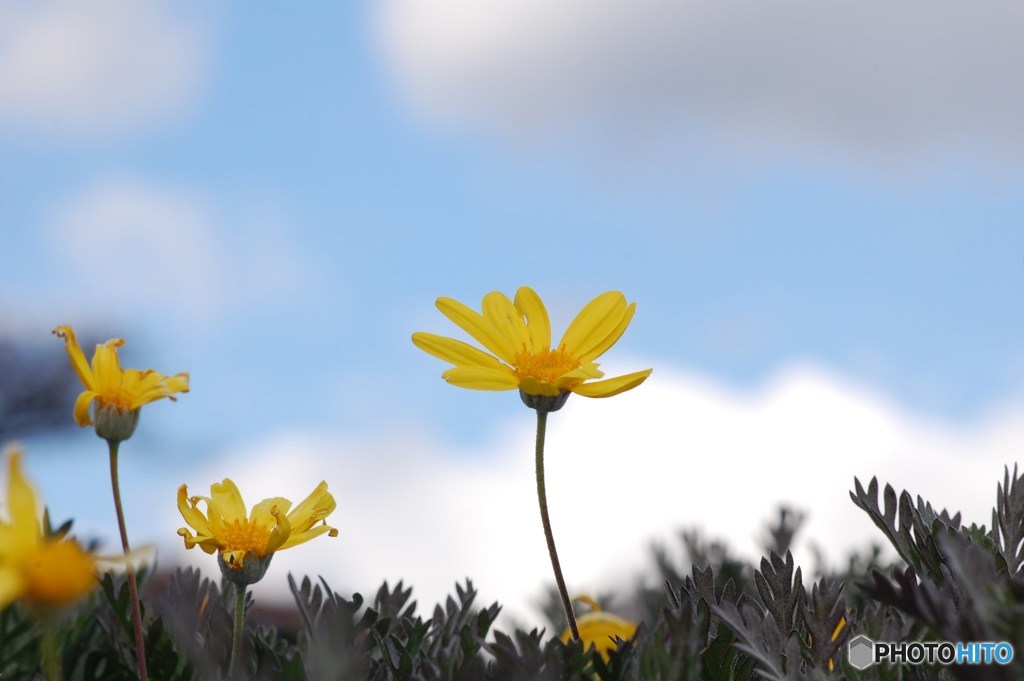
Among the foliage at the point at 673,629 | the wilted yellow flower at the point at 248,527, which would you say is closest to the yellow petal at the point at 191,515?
the wilted yellow flower at the point at 248,527

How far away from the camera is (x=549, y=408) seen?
4.59 ft

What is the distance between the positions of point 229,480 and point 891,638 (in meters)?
0.94

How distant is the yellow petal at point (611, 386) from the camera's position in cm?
137

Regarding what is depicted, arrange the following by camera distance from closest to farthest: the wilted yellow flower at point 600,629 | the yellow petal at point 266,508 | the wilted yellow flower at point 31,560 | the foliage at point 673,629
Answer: the wilted yellow flower at point 31,560 → the foliage at point 673,629 → the yellow petal at point 266,508 → the wilted yellow flower at point 600,629

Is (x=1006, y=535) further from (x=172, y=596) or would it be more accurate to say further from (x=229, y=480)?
(x=172, y=596)

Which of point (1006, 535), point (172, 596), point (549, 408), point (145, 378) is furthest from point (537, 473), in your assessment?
point (172, 596)

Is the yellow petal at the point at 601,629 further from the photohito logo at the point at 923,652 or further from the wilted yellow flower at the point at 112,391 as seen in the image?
the wilted yellow flower at the point at 112,391

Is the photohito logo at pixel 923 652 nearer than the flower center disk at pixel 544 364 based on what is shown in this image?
Yes

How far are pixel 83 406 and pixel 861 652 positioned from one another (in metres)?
0.92

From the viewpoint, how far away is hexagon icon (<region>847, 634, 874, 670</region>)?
1.11m

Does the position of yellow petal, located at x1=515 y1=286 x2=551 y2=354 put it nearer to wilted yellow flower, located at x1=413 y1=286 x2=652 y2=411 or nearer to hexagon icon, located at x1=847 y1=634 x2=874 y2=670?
wilted yellow flower, located at x1=413 y1=286 x2=652 y2=411

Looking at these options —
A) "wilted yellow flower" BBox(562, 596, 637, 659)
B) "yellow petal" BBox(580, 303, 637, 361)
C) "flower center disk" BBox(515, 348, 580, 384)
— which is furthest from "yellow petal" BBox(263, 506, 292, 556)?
"wilted yellow flower" BBox(562, 596, 637, 659)

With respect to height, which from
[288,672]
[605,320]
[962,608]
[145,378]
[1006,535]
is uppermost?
[605,320]

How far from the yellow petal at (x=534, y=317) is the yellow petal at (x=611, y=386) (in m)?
0.13
